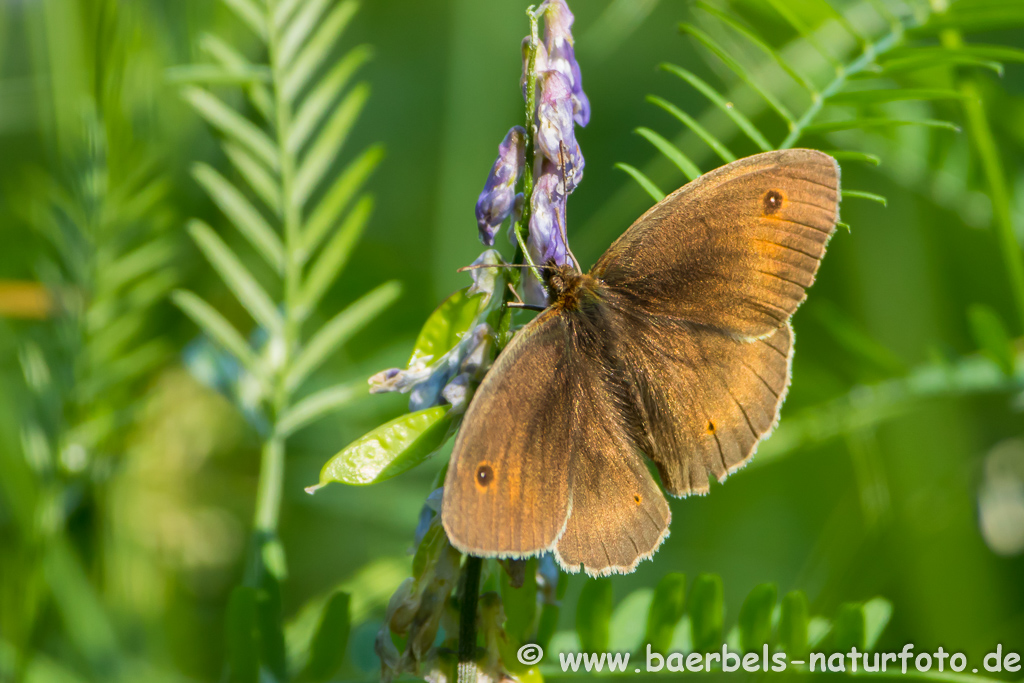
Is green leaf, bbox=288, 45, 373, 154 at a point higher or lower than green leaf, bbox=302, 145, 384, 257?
higher

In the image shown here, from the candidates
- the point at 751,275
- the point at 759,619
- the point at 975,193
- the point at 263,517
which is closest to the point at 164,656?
the point at 263,517

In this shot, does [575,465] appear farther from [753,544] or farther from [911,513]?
[753,544]

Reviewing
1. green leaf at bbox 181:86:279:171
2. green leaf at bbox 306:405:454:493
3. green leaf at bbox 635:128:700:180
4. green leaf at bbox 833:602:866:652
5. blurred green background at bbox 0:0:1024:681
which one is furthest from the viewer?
blurred green background at bbox 0:0:1024:681

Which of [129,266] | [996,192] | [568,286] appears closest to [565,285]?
[568,286]

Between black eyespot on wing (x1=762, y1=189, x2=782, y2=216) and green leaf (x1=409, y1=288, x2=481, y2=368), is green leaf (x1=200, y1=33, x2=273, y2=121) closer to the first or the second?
green leaf (x1=409, y1=288, x2=481, y2=368)

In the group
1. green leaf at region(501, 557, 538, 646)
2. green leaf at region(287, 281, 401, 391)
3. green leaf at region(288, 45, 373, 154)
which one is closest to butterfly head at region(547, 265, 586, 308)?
green leaf at region(287, 281, 401, 391)

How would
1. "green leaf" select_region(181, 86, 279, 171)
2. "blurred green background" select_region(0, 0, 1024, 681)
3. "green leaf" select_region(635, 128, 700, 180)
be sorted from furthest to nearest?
"blurred green background" select_region(0, 0, 1024, 681)
"green leaf" select_region(181, 86, 279, 171)
"green leaf" select_region(635, 128, 700, 180)

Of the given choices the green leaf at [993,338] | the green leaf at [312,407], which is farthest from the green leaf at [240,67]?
the green leaf at [993,338]

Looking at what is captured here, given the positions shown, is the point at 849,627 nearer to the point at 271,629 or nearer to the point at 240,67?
the point at 271,629
